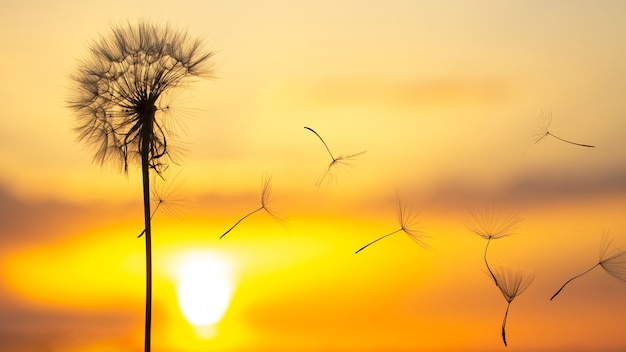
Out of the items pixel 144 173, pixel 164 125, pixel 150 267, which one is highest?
pixel 164 125

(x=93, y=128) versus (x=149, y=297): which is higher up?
(x=93, y=128)

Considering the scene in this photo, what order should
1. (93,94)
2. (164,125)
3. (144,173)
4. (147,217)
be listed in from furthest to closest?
(93,94) → (164,125) → (144,173) → (147,217)

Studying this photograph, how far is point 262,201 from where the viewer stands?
1703cm

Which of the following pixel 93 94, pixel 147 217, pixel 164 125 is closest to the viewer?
pixel 147 217

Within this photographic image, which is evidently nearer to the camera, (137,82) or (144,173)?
(144,173)

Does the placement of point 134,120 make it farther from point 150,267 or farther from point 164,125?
point 150,267

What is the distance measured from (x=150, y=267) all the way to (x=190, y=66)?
5.39 meters

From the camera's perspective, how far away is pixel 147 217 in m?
16.6

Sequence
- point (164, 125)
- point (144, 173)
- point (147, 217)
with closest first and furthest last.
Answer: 1. point (147, 217)
2. point (144, 173)
3. point (164, 125)

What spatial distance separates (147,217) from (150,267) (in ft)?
3.47

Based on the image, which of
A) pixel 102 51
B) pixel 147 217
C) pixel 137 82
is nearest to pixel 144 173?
pixel 147 217

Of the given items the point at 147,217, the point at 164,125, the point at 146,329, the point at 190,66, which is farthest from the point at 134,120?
the point at 146,329

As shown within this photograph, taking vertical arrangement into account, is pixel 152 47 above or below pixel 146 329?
above

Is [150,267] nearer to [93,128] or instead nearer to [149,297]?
[149,297]
